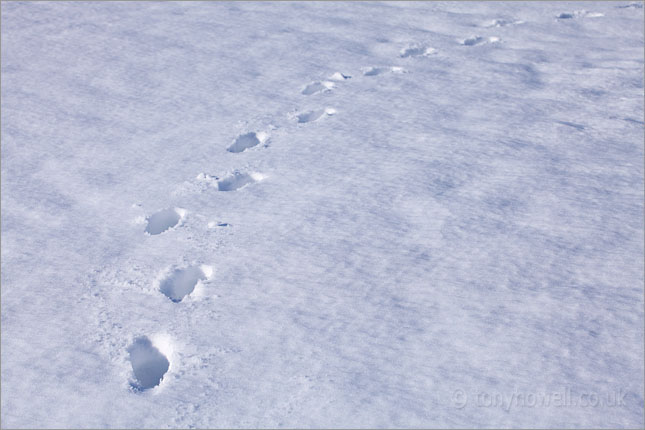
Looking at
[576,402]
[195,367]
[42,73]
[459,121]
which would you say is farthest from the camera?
[42,73]

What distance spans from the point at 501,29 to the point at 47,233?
14.0 ft

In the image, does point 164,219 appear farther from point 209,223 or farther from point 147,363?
point 147,363

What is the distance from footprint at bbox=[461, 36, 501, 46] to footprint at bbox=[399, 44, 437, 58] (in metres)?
0.37

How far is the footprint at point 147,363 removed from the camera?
1.86 metres

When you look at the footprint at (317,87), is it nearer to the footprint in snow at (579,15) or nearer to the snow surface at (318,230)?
the snow surface at (318,230)

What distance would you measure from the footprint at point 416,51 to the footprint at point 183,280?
282 centimetres

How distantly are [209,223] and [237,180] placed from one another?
1.42 ft

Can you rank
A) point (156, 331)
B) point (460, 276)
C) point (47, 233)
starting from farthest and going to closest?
point (47, 233) < point (460, 276) < point (156, 331)

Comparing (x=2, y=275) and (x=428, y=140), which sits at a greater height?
(x=428, y=140)

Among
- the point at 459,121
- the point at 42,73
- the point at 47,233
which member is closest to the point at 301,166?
the point at 459,121

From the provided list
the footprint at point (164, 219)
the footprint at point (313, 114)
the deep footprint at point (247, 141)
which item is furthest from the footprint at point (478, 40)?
the footprint at point (164, 219)

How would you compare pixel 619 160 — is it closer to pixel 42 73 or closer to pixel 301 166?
pixel 301 166

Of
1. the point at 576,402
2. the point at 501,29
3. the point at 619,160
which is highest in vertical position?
the point at 501,29

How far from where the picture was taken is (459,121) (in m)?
3.25
